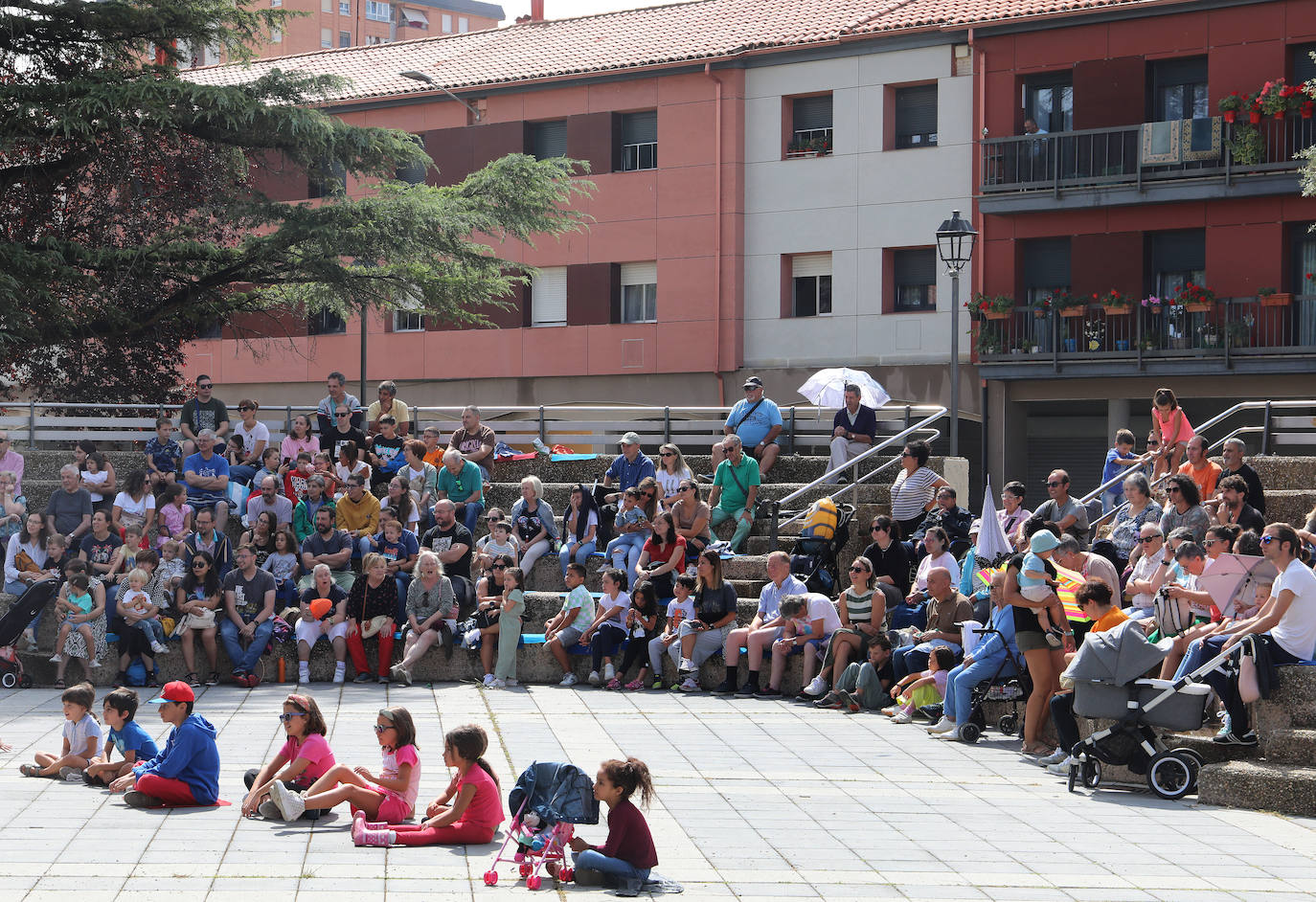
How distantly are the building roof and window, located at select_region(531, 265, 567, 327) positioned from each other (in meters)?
4.35

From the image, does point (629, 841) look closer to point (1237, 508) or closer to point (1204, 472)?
point (1237, 508)

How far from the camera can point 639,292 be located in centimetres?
3362

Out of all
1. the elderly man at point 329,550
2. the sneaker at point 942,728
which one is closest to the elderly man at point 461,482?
the elderly man at point 329,550

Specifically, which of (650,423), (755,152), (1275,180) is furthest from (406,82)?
(1275,180)

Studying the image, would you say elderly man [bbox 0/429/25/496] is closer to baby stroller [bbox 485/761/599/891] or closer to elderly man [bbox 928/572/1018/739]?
elderly man [bbox 928/572/1018/739]

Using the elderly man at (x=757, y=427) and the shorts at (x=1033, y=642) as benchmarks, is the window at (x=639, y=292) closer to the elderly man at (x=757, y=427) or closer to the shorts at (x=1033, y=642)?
the elderly man at (x=757, y=427)

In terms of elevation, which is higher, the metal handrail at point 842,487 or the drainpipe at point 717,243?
the drainpipe at point 717,243

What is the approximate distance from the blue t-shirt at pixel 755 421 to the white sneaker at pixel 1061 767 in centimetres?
895

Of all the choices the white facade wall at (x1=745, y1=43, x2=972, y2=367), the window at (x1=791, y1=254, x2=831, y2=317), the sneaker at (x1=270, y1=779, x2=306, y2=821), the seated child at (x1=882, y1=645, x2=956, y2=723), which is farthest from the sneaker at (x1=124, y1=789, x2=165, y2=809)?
the window at (x1=791, y1=254, x2=831, y2=317)

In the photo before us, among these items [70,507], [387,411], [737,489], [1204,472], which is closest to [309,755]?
[70,507]

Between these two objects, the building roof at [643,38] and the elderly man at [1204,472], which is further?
the building roof at [643,38]

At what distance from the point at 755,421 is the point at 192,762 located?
11599 mm

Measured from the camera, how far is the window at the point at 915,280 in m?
30.9

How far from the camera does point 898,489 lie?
1789 centimetres
